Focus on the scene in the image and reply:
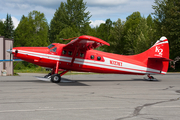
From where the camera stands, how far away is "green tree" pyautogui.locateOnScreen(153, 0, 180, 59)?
40.7 meters

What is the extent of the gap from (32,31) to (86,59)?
212 ft

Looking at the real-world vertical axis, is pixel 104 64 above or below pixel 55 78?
above

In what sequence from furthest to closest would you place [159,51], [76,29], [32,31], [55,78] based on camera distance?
1. [32,31]
2. [76,29]
3. [159,51]
4. [55,78]


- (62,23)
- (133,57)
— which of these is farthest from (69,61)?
(62,23)

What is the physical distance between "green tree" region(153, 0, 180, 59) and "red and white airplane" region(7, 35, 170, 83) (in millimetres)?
23893

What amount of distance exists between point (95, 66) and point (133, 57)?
376 centimetres

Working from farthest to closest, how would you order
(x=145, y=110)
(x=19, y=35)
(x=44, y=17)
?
(x=44, y=17)
(x=19, y=35)
(x=145, y=110)

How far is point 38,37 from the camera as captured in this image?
74.1 metres

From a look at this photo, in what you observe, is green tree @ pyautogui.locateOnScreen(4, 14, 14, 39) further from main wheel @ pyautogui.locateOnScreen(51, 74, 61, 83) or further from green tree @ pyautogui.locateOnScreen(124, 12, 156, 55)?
main wheel @ pyautogui.locateOnScreen(51, 74, 61, 83)

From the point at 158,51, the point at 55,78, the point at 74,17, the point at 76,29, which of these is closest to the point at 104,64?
the point at 55,78

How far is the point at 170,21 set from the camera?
41.4 m

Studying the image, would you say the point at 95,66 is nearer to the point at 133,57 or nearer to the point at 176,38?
the point at 133,57

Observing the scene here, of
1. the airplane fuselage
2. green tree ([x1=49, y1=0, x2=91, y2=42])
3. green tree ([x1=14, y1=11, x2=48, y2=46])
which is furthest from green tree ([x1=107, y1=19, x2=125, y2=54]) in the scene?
the airplane fuselage

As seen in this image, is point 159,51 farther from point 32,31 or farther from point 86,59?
point 32,31
